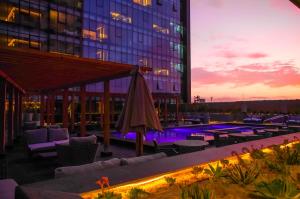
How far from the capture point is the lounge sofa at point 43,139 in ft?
27.3

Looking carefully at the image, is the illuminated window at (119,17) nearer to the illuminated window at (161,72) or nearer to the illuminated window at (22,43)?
the illuminated window at (161,72)

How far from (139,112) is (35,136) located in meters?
5.23

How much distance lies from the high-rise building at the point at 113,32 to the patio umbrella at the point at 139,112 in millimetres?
15306

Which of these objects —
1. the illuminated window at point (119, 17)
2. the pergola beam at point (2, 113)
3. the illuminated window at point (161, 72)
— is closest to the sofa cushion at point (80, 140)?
the pergola beam at point (2, 113)

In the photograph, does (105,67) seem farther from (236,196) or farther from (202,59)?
(202,59)

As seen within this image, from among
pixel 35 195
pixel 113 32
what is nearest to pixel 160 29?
pixel 113 32

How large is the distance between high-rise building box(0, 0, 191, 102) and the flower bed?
18.2 metres

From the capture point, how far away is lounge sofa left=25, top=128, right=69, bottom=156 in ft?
27.3

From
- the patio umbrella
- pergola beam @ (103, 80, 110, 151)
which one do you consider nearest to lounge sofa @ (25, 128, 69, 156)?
pergola beam @ (103, 80, 110, 151)

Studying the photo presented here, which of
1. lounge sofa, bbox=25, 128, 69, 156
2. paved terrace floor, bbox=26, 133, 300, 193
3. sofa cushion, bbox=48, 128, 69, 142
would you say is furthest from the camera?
sofa cushion, bbox=48, 128, 69, 142

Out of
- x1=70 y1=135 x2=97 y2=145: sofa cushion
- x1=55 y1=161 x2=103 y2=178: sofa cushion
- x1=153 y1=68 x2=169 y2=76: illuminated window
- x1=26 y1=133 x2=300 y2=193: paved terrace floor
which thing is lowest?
x1=70 y1=135 x2=97 y2=145: sofa cushion

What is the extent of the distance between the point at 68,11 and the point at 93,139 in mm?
28187

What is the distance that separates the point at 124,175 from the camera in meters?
3.13

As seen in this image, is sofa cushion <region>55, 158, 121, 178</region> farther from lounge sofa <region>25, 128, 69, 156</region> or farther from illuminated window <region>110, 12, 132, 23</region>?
illuminated window <region>110, 12, 132, 23</region>
